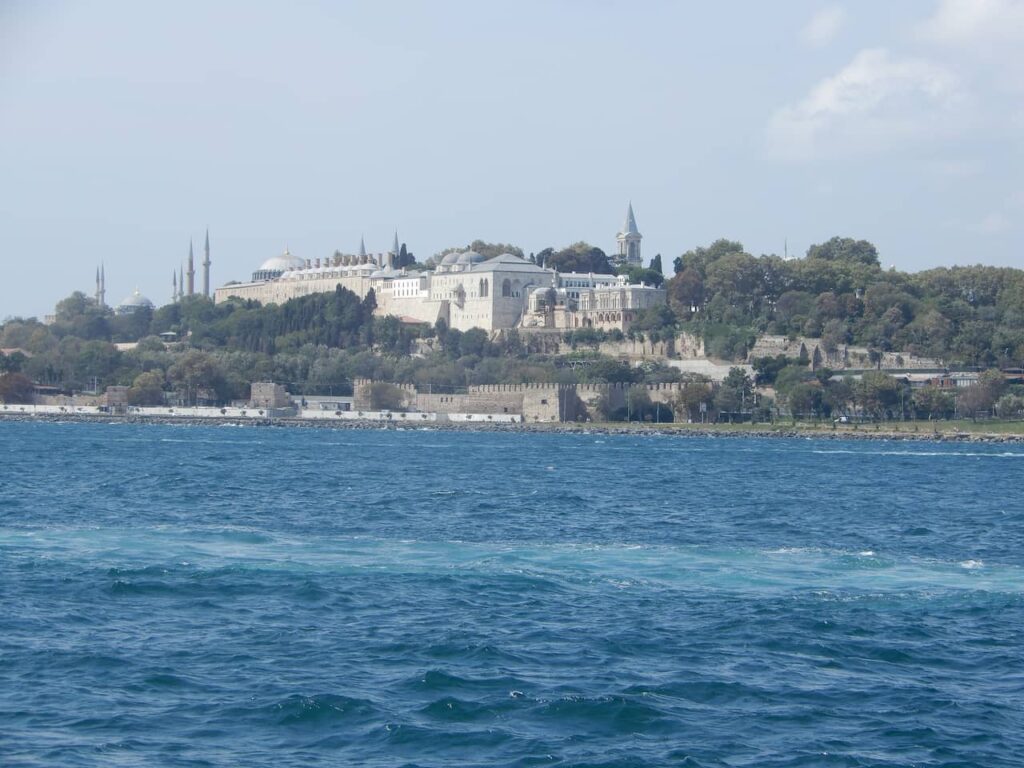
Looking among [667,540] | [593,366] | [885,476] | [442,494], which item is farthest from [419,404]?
[667,540]

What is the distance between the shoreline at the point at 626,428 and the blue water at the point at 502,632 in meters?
41.3

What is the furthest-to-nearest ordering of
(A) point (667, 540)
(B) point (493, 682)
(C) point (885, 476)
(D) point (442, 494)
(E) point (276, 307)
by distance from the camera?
(E) point (276, 307) → (C) point (885, 476) → (D) point (442, 494) → (A) point (667, 540) → (B) point (493, 682)

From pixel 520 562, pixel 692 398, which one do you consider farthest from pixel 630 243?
pixel 520 562

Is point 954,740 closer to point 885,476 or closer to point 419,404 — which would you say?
point 885,476

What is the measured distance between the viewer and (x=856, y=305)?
97.1 meters

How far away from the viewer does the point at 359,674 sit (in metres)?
14.6

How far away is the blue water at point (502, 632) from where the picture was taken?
12844 mm

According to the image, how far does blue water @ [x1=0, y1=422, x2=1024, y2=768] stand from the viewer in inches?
506

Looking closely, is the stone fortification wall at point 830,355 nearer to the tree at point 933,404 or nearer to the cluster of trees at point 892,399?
the cluster of trees at point 892,399

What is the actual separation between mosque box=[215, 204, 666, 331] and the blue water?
74.9 m

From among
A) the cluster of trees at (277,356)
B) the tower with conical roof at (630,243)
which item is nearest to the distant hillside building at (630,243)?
the tower with conical roof at (630,243)

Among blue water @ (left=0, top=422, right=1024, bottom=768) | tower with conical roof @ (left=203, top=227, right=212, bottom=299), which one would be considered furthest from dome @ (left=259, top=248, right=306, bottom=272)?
blue water @ (left=0, top=422, right=1024, bottom=768)

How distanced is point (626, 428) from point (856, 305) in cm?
2429

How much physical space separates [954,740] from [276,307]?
10026cm
